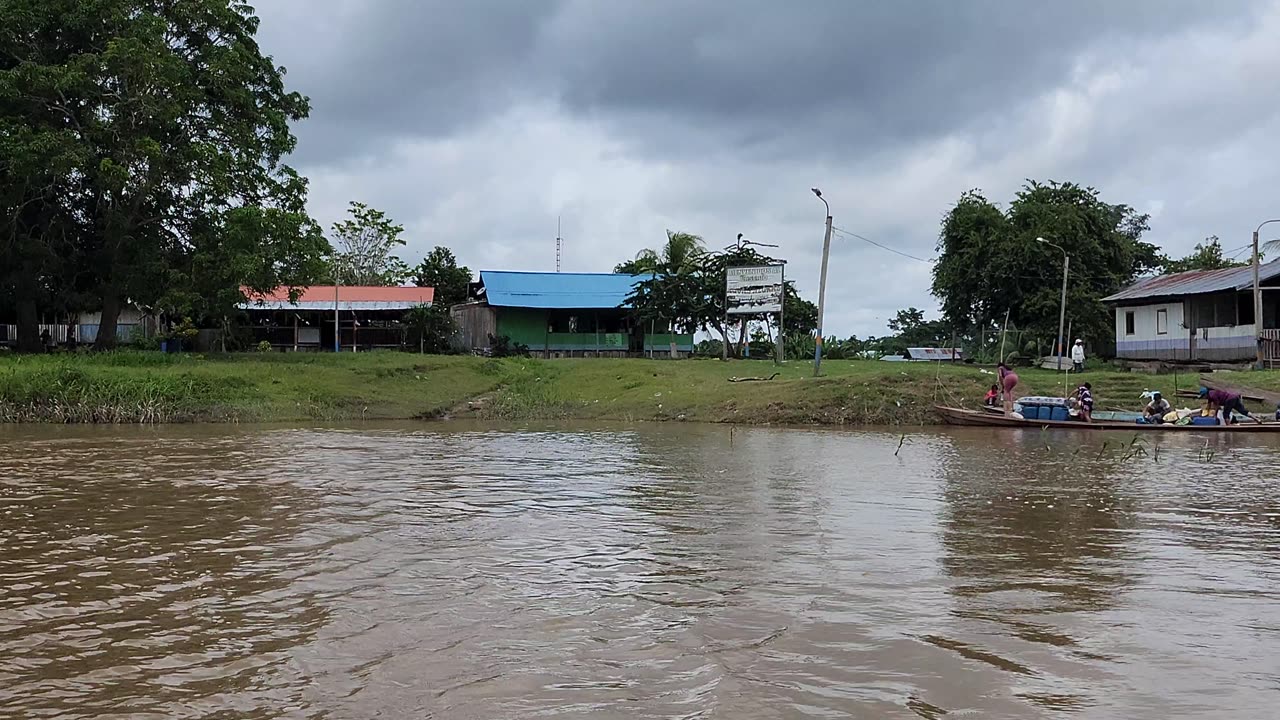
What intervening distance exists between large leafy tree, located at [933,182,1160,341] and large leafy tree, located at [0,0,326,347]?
27620mm

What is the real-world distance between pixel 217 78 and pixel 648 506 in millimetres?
26734

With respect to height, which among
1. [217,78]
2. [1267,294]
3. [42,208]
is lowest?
[1267,294]

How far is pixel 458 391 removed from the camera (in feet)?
96.7

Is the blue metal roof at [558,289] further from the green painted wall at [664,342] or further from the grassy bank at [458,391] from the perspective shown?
the grassy bank at [458,391]

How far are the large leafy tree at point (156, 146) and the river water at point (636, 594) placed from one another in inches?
680

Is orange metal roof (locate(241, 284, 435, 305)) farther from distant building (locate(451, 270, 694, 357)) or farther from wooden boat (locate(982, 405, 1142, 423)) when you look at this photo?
wooden boat (locate(982, 405, 1142, 423))

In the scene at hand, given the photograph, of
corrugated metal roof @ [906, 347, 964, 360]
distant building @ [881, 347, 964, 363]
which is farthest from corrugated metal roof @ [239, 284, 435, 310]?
corrugated metal roof @ [906, 347, 964, 360]

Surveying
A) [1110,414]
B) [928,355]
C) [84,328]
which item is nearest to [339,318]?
[84,328]

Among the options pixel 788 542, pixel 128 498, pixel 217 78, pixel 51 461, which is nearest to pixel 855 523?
pixel 788 542

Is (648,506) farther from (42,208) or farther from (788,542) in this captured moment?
(42,208)

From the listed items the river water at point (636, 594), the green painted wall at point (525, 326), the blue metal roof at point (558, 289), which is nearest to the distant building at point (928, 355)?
the blue metal roof at point (558, 289)

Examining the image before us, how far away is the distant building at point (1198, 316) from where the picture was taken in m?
33.5

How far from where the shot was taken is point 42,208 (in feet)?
103

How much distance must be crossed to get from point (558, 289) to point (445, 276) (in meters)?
7.43
